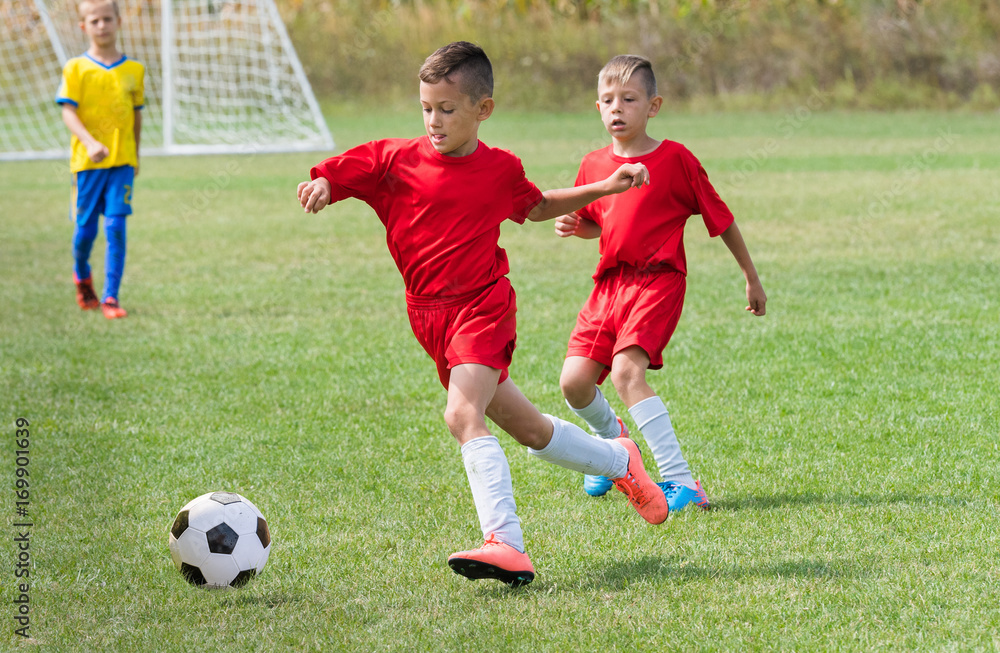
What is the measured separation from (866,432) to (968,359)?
58.8 inches

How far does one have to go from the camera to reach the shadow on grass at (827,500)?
388 centimetres

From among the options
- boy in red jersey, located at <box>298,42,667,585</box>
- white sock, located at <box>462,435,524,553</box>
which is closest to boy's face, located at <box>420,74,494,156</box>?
boy in red jersey, located at <box>298,42,667,585</box>

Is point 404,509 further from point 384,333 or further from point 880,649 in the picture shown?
point 384,333

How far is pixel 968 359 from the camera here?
588 cm

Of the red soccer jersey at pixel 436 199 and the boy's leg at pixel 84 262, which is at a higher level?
the red soccer jersey at pixel 436 199

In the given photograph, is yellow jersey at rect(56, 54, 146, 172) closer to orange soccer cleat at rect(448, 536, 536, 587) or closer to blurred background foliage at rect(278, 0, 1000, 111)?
orange soccer cleat at rect(448, 536, 536, 587)

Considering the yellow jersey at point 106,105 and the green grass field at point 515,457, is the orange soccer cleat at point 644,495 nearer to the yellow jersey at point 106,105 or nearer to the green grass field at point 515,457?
the green grass field at point 515,457

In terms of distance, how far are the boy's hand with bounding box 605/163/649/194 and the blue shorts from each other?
4.96 metres

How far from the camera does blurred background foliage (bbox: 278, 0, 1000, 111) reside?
25.5 meters

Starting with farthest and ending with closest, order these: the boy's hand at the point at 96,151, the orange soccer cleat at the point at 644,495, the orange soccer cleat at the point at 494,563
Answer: the boy's hand at the point at 96,151, the orange soccer cleat at the point at 644,495, the orange soccer cleat at the point at 494,563

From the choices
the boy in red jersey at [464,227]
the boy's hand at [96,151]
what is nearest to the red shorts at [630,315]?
the boy in red jersey at [464,227]

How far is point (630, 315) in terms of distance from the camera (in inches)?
160

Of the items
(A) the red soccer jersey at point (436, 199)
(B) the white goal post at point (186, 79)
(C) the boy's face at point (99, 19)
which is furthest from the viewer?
(B) the white goal post at point (186, 79)

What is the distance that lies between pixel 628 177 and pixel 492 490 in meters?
1.02
